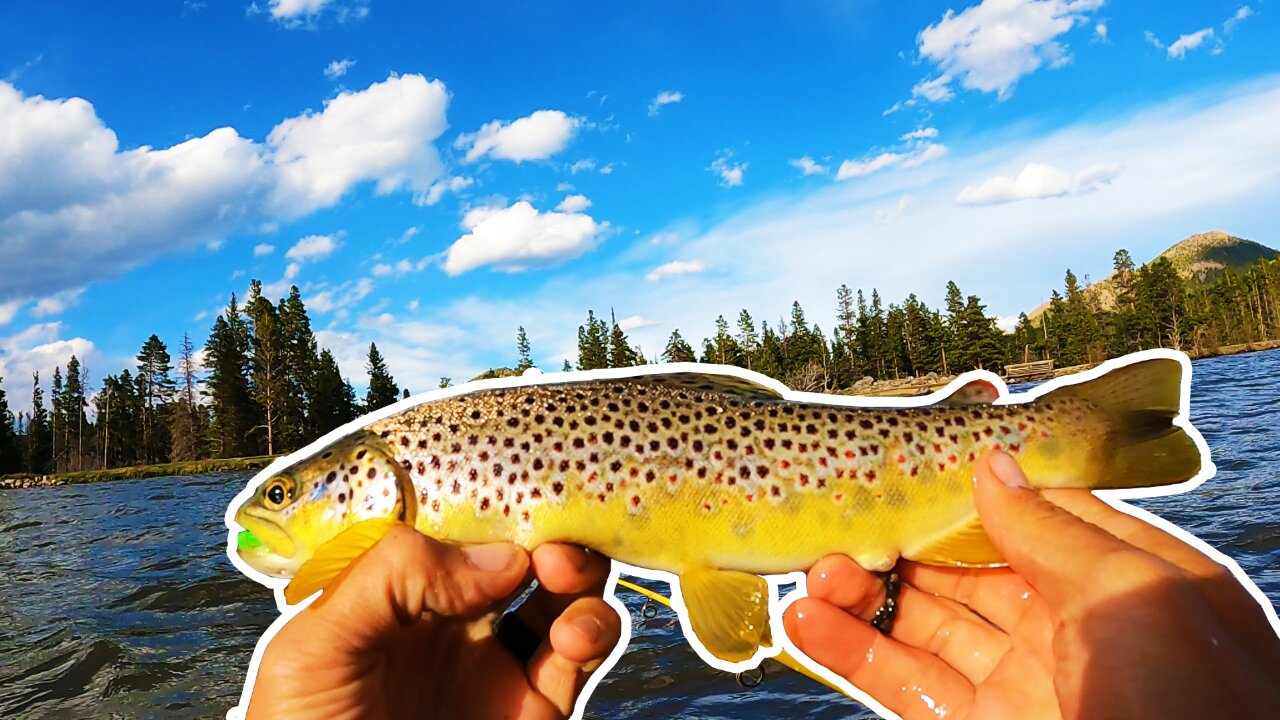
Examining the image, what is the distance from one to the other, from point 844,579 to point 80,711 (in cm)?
836

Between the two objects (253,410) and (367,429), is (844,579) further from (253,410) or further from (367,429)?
(253,410)

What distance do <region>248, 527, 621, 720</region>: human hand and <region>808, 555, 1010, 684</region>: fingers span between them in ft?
2.93

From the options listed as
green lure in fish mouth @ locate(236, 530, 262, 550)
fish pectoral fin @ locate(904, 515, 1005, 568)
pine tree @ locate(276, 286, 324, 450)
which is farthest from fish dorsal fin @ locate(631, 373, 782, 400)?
pine tree @ locate(276, 286, 324, 450)

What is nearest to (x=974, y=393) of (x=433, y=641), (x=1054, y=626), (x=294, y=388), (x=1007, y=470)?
(x=1007, y=470)

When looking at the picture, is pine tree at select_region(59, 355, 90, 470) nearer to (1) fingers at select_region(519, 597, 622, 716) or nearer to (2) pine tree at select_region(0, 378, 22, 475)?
(2) pine tree at select_region(0, 378, 22, 475)

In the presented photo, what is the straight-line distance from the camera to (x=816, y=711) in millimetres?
5562

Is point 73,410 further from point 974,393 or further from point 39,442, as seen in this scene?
point 974,393

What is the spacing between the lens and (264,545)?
248 cm

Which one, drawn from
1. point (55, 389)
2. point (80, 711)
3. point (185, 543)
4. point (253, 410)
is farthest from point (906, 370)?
point (55, 389)

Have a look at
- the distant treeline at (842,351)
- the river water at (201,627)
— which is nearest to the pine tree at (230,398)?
the distant treeline at (842,351)

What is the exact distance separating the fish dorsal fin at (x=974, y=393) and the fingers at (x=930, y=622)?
743 millimetres

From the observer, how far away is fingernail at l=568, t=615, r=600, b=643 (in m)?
2.76

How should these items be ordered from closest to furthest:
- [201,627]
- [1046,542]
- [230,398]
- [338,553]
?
1. [1046,542]
2. [338,553]
3. [201,627]
4. [230,398]

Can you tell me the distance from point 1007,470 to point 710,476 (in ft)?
3.32
